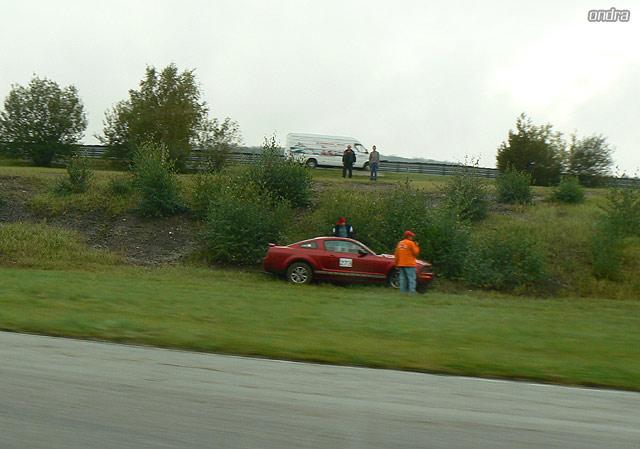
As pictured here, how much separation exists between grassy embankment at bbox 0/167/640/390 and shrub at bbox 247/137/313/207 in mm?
10024

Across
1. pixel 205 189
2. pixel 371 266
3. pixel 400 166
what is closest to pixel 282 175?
pixel 205 189

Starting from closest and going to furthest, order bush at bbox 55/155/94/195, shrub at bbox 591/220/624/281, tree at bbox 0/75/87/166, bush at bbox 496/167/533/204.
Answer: shrub at bbox 591/220/624/281 → bush at bbox 55/155/94/195 → bush at bbox 496/167/533/204 → tree at bbox 0/75/87/166

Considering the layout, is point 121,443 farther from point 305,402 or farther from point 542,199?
point 542,199

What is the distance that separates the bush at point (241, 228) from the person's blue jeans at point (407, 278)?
28.0 ft

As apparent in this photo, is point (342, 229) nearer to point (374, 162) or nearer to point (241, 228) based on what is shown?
point (241, 228)

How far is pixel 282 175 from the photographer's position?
33.6 m

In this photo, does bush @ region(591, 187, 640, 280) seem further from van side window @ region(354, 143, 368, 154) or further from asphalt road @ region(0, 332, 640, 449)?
asphalt road @ region(0, 332, 640, 449)

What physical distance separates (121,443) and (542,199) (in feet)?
112

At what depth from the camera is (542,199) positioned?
37656 millimetres

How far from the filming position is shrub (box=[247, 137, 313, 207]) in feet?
109

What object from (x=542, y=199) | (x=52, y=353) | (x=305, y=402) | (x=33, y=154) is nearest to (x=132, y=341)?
A: (x=52, y=353)

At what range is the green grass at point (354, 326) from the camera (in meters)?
9.69

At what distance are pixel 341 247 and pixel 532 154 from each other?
2547 cm

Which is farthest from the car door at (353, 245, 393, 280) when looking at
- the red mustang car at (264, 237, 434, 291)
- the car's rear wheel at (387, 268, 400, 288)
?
the car's rear wheel at (387, 268, 400, 288)
